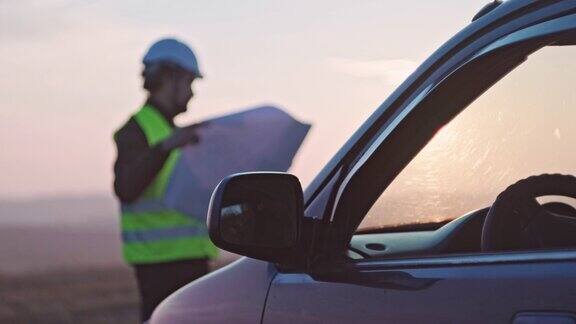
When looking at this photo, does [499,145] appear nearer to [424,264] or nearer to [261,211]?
[424,264]

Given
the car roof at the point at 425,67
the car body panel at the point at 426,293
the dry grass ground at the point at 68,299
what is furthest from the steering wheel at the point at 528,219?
the dry grass ground at the point at 68,299

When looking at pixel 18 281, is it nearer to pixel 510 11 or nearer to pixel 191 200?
pixel 191 200

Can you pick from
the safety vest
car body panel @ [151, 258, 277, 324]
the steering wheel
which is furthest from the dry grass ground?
the steering wheel

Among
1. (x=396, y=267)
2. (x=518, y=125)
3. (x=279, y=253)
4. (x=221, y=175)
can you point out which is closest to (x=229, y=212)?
(x=279, y=253)

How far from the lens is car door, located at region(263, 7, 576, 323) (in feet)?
9.12

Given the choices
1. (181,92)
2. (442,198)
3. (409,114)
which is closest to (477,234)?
(442,198)

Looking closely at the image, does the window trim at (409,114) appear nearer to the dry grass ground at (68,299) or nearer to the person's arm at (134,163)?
the person's arm at (134,163)

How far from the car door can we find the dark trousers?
351 centimetres

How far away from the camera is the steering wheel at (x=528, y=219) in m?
3.18

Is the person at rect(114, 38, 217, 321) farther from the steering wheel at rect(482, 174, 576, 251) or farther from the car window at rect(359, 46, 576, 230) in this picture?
the steering wheel at rect(482, 174, 576, 251)

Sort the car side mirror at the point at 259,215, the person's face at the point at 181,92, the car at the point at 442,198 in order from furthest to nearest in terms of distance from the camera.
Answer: the person's face at the point at 181,92 → the car side mirror at the point at 259,215 → the car at the point at 442,198

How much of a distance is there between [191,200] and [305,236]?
12.7 feet

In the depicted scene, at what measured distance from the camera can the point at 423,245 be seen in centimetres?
380

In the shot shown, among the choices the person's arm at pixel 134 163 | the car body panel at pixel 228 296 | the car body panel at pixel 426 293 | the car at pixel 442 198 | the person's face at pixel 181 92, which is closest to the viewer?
the car body panel at pixel 426 293
